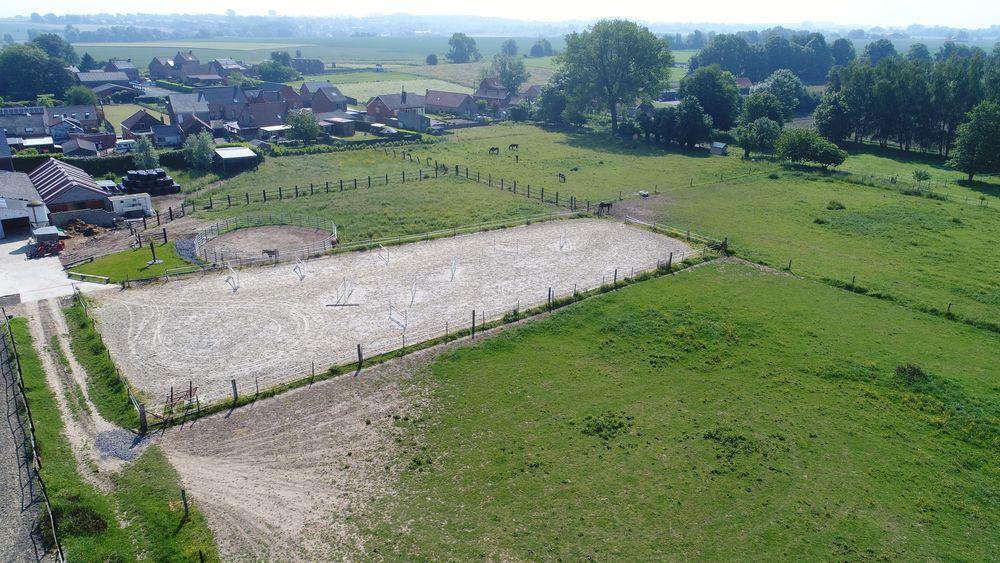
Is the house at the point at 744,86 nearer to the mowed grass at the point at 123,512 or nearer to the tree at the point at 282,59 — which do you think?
the tree at the point at 282,59

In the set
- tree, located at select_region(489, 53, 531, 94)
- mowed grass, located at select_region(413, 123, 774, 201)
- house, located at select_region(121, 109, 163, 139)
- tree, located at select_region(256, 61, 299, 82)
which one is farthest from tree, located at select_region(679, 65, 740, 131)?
tree, located at select_region(256, 61, 299, 82)

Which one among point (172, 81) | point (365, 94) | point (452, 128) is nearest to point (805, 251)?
point (452, 128)

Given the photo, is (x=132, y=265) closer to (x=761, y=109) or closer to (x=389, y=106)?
(x=389, y=106)

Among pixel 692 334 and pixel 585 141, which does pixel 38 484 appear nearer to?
pixel 692 334

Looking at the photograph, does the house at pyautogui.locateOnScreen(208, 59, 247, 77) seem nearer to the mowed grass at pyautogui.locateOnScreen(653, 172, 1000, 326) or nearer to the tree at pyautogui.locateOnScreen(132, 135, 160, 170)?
the tree at pyautogui.locateOnScreen(132, 135, 160, 170)

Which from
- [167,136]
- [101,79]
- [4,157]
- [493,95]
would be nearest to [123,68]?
[101,79]

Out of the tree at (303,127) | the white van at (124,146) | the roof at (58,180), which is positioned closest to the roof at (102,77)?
the white van at (124,146)
